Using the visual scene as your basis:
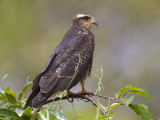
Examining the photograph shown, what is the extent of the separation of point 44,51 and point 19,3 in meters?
1.90

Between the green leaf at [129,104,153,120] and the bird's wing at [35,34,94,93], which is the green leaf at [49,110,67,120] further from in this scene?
the bird's wing at [35,34,94,93]

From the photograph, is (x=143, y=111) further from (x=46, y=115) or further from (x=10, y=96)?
(x=10, y=96)

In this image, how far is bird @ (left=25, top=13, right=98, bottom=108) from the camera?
4.21 meters

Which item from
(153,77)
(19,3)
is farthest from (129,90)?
(19,3)

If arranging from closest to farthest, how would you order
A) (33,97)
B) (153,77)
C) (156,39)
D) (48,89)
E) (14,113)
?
(14,113), (33,97), (48,89), (153,77), (156,39)

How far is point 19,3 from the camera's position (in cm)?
1081

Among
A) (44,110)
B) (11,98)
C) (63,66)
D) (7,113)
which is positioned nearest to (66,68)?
(63,66)

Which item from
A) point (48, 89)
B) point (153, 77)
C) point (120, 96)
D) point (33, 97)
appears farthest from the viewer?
point (153, 77)

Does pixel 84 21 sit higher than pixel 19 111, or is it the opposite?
pixel 84 21

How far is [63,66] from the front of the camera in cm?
479

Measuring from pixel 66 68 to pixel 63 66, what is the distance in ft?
0.16

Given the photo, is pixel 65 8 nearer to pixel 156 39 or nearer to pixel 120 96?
pixel 156 39

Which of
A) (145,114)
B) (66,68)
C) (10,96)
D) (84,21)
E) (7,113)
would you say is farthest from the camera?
(84,21)

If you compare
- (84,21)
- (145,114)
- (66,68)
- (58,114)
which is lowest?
(145,114)
